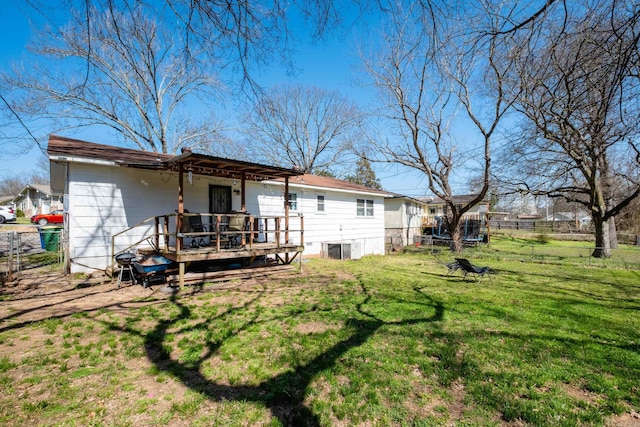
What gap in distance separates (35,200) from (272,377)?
53.1 m

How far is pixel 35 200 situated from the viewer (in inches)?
1591

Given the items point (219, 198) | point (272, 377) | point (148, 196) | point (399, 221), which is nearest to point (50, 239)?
point (148, 196)

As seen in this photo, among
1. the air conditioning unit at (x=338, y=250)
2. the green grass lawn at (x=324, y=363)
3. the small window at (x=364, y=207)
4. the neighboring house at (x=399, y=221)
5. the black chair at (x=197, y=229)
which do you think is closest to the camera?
the green grass lawn at (x=324, y=363)

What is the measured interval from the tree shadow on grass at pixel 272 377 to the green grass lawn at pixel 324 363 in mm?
18

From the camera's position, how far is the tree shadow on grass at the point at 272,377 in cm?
286

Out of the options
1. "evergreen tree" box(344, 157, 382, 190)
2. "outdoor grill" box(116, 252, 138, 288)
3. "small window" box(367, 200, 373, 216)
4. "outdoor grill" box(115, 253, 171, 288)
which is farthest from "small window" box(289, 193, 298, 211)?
"evergreen tree" box(344, 157, 382, 190)

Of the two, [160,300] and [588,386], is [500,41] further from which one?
[160,300]

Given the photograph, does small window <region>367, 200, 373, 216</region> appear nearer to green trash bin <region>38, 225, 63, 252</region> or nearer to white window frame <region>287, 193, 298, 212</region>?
white window frame <region>287, 193, 298, 212</region>

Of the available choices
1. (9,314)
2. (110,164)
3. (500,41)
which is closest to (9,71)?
(110,164)

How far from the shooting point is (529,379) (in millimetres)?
3355

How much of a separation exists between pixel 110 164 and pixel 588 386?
1057cm

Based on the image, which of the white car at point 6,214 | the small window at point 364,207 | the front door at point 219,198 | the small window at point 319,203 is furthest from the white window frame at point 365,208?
the white car at point 6,214

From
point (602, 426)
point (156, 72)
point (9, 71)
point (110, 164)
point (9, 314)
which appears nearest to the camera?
point (602, 426)

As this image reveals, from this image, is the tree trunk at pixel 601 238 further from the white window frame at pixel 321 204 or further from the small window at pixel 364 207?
the white window frame at pixel 321 204
